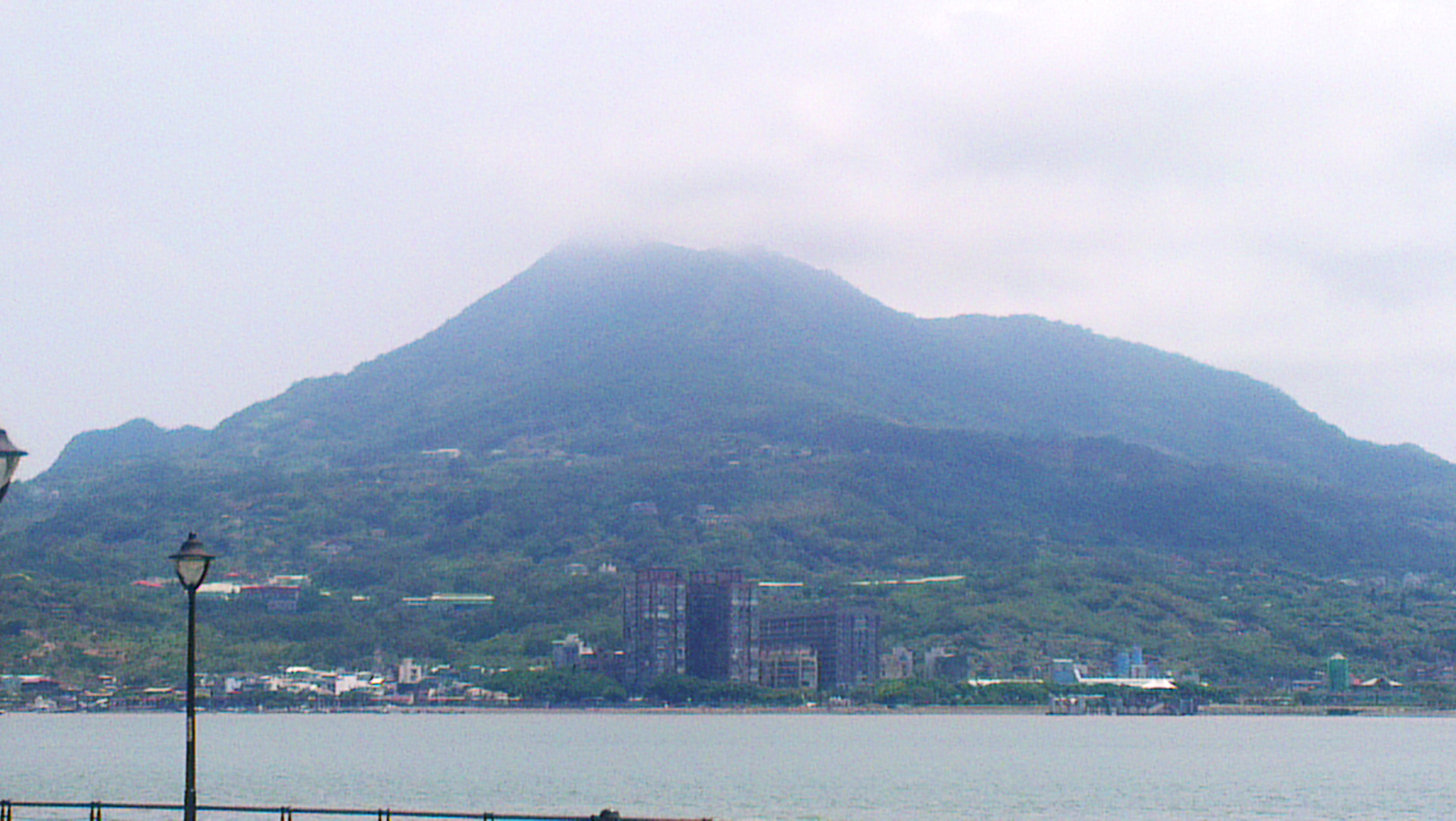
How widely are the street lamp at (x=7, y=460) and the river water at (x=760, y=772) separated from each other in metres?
36.5

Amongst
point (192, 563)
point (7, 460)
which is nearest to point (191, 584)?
point (192, 563)

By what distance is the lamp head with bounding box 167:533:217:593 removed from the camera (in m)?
31.0

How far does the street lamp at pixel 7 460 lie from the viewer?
23.3m

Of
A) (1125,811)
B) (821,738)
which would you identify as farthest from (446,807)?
(821,738)

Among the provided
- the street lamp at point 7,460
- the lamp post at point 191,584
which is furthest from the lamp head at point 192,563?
the street lamp at point 7,460

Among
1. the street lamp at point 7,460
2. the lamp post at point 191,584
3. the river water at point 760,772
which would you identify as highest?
the street lamp at point 7,460

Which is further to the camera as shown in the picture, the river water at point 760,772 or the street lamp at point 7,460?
the river water at point 760,772

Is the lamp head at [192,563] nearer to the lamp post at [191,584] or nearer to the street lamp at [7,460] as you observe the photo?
the lamp post at [191,584]

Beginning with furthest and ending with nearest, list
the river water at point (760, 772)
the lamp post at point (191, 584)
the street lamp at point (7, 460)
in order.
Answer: the river water at point (760, 772) → the lamp post at point (191, 584) → the street lamp at point (7, 460)

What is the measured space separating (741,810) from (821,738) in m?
89.7

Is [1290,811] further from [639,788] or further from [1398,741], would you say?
[1398,741]

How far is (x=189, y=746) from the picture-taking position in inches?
1300

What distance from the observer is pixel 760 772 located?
115750mm

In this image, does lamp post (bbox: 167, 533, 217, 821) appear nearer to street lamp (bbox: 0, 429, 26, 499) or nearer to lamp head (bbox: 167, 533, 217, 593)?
lamp head (bbox: 167, 533, 217, 593)
